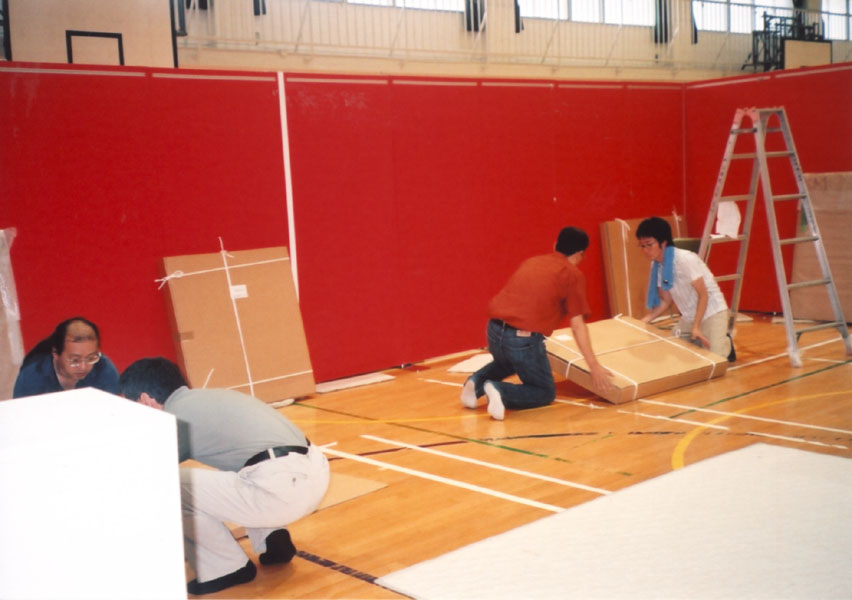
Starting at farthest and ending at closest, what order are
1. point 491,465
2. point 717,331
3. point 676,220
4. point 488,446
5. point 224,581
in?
point 676,220, point 717,331, point 488,446, point 491,465, point 224,581

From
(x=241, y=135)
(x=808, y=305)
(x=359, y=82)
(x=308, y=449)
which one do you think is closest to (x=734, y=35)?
(x=808, y=305)

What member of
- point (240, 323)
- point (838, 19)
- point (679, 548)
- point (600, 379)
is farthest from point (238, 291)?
point (838, 19)

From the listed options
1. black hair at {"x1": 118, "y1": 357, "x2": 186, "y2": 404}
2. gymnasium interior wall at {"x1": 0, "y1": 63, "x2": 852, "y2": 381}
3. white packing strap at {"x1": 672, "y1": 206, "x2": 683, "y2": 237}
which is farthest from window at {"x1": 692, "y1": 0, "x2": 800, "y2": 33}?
black hair at {"x1": 118, "y1": 357, "x2": 186, "y2": 404}

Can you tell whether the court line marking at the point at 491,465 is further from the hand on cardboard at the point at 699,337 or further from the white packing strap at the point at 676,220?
the white packing strap at the point at 676,220

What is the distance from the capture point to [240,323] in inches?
255

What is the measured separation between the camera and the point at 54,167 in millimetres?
5852

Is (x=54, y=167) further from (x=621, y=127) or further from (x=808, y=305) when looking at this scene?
(x=808, y=305)

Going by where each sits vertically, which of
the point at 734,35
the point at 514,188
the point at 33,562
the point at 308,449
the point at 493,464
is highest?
the point at 734,35

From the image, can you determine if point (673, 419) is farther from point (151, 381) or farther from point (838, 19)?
point (838, 19)

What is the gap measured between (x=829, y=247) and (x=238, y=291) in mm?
5198

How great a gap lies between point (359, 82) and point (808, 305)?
14.8 feet

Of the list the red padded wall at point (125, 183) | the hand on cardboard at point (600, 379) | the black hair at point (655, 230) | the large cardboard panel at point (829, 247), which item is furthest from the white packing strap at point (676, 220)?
the red padded wall at point (125, 183)

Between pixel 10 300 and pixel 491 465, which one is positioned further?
pixel 10 300

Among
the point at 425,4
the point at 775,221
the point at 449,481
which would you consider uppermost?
the point at 425,4
